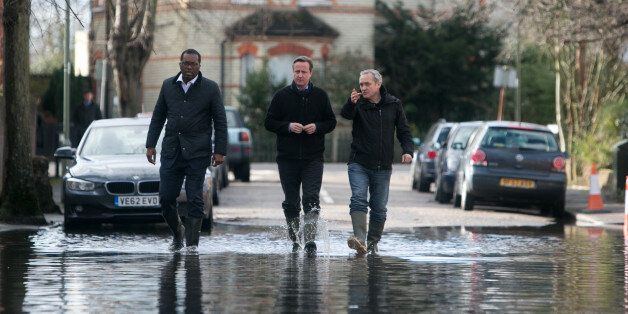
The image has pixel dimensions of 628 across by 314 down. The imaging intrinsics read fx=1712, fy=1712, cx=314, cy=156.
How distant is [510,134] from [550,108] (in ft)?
125

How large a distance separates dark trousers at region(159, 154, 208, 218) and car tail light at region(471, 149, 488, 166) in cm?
1072

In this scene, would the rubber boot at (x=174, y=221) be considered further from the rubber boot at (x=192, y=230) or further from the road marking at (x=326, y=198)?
the road marking at (x=326, y=198)

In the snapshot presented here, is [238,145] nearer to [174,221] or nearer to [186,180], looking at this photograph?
[174,221]

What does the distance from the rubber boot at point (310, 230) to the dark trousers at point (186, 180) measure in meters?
1.01

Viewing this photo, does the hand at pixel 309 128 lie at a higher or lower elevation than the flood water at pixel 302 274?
higher

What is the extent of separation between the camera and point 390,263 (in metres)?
14.7

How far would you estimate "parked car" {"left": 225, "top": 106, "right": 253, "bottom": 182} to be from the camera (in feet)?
119

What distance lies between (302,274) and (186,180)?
8.89ft

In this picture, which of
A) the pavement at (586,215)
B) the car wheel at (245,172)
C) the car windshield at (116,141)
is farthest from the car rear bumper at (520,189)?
the car wheel at (245,172)

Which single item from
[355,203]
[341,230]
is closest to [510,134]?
[341,230]

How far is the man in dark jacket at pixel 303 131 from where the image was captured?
15867mm

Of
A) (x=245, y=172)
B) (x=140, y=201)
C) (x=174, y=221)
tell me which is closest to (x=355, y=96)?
(x=174, y=221)

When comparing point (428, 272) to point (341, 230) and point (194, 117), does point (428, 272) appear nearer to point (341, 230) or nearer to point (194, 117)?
point (194, 117)

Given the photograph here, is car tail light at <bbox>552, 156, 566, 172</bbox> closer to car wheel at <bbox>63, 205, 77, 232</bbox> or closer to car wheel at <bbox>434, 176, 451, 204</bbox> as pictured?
car wheel at <bbox>434, 176, 451, 204</bbox>
